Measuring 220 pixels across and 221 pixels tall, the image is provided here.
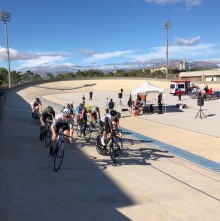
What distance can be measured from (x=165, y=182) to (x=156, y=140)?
609cm

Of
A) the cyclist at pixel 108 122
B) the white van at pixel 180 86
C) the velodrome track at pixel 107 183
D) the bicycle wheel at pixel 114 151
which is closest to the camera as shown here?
the velodrome track at pixel 107 183

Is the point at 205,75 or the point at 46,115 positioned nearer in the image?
the point at 46,115

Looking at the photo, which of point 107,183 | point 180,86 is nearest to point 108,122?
point 107,183

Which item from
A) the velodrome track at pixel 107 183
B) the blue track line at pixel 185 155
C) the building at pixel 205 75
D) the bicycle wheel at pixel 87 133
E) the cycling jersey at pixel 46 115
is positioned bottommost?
the blue track line at pixel 185 155

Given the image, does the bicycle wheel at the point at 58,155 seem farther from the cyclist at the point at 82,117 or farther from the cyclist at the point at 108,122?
the cyclist at the point at 82,117

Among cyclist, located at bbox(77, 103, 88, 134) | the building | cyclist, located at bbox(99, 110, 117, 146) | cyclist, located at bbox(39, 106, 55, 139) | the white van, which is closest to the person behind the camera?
cyclist, located at bbox(99, 110, 117, 146)

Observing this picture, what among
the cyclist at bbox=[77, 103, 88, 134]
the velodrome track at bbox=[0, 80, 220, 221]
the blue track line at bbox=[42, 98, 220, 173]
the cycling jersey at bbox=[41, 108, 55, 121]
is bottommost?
the blue track line at bbox=[42, 98, 220, 173]

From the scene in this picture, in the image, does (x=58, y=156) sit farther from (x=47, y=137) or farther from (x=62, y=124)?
(x=47, y=137)

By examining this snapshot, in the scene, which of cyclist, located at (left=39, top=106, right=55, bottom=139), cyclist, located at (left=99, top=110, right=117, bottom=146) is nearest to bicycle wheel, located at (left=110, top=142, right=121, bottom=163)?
cyclist, located at (left=99, top=110, right=117, bottom=146)

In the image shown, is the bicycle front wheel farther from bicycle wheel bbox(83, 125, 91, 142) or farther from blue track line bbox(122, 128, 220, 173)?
blue track line bbox(122, 128, 220, 173)

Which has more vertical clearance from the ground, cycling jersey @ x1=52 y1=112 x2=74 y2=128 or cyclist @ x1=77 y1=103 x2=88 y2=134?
cycling jersey @ x1=52 y1=112 x2=74 y2=128

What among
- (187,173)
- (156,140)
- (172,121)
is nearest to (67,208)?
(187,173)

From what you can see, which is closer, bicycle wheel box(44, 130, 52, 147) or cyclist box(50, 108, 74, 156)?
cyclist box(50, 108, 74, 156)

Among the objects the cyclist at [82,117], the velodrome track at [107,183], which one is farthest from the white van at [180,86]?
the cyclist at [82,117]
